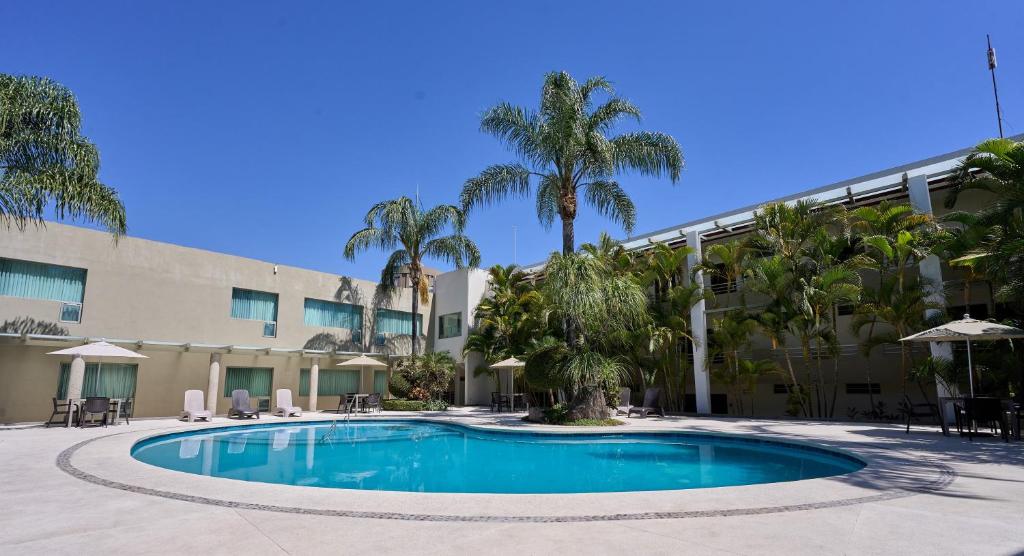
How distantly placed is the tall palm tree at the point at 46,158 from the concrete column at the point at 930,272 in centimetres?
2074

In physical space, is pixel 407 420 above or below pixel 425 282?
below

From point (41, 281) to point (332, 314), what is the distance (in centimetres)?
989

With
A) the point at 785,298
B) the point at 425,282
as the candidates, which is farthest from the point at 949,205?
the point at 425,282

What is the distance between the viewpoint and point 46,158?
12.6m

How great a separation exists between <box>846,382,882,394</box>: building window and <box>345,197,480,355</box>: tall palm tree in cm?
1538

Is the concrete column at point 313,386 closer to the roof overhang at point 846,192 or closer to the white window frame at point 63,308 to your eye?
the white window frame at point 63,308

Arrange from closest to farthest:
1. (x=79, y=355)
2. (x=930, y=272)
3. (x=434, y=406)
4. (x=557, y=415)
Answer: (x=930, y=272) → (x=79, y=355) → (x=557, y=415) → (x=434, y=406)

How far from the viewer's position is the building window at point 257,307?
824 inches

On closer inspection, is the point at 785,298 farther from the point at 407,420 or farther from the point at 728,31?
the point at 407,420

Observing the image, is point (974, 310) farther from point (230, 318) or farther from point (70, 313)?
point (70, 313)

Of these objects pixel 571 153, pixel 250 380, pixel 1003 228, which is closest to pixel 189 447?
pixel 250 380

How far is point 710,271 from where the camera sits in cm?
1856

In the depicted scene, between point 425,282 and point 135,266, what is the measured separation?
10657 millimetres

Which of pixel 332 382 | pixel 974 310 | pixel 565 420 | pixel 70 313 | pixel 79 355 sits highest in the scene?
pixel 974 310
